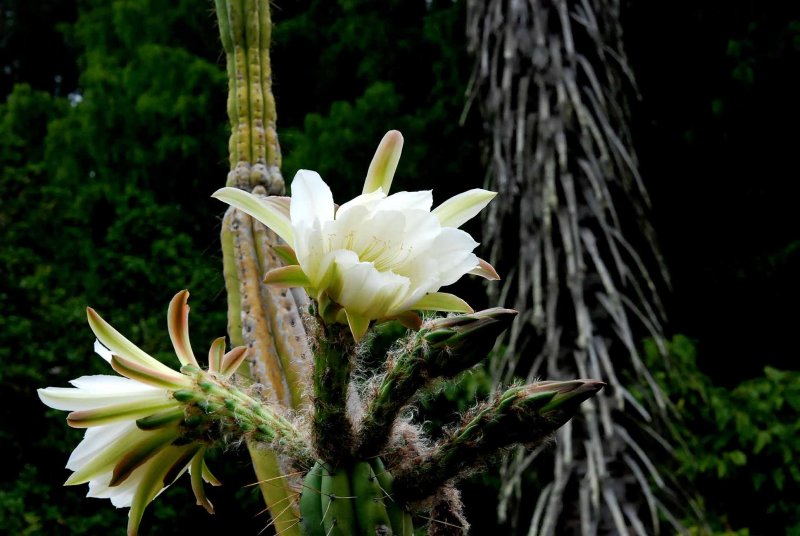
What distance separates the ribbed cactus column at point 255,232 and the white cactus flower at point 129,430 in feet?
1.15

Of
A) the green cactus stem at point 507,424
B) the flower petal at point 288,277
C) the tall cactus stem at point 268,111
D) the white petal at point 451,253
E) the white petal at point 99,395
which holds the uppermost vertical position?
the tall cactus stem at point 268,111

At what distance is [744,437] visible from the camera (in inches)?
120

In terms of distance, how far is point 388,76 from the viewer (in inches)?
168

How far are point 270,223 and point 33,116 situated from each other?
485 cm

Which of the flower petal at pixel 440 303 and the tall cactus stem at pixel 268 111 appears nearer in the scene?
the flower petal at pixel 440 303

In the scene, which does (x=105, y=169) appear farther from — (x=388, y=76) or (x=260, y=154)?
(x=260, y=154)

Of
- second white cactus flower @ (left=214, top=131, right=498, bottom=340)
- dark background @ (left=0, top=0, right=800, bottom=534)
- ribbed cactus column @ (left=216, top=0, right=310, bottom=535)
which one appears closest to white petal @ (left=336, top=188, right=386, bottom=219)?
second white cactus flower @ (left=214, top=131, right=498, bottom=340)

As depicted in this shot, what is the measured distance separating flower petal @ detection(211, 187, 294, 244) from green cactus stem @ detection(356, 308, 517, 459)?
0.44 feet

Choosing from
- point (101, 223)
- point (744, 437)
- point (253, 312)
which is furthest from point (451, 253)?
point (101, 223)

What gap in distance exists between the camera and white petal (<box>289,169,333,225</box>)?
0.64 meters

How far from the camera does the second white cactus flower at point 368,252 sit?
0.62m

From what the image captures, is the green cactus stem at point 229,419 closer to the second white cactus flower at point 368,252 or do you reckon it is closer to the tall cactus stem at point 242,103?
the second white cactus flower at point 368,252

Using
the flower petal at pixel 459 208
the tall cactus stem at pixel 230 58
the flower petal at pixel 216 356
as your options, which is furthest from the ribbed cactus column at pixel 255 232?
the flower petal at pixel 459 208

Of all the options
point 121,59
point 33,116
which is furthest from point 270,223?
point 33,116
